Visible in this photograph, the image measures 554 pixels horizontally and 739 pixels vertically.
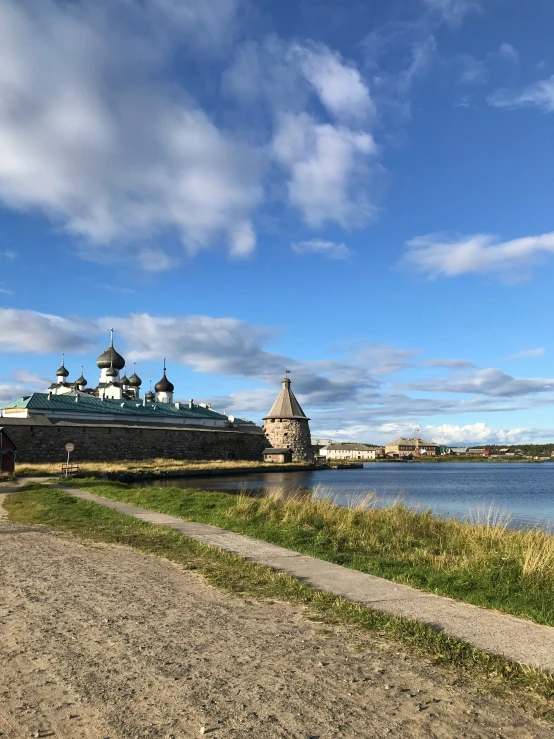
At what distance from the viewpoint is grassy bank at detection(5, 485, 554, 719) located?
4215mm

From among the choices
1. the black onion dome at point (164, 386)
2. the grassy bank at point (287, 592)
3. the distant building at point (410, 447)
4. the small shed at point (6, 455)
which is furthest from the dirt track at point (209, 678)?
the distant building at point (410, 447)

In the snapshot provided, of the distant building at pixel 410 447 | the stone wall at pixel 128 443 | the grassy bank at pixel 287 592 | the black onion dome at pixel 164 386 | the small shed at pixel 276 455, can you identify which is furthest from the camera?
the distant building at pixel 410 447

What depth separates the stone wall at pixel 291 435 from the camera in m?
73.2

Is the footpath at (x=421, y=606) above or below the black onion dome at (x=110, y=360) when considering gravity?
below

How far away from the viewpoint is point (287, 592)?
669 cm

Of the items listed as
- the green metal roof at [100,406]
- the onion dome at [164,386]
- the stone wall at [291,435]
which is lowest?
the stone wall at [291,435]

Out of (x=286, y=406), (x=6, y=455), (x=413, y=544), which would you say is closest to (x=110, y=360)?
(x=286, y=406)

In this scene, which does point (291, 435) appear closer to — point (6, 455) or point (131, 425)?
point (131, 425)

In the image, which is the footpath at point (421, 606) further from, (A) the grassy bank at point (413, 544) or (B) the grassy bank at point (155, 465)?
(B) the grassy bank at point (155, 465)

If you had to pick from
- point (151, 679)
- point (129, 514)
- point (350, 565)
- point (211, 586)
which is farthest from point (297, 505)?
point (151, 679)

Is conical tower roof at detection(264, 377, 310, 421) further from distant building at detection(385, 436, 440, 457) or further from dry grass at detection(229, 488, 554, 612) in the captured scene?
distant building at detection(385, 436, 440, 457)

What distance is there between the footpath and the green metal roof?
171ft

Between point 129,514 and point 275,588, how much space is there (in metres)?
8.43

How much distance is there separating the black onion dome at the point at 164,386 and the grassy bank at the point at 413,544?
63830 mm
